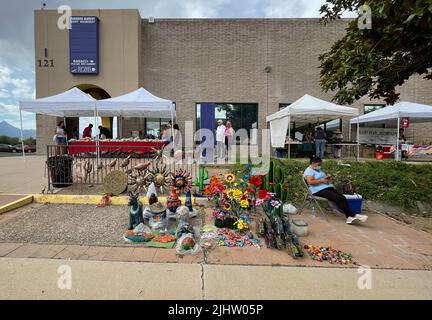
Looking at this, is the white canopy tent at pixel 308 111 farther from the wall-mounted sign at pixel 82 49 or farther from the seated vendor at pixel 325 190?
the wall-mounted sign at pixel 82 49

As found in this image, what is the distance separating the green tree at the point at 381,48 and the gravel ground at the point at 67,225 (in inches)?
177

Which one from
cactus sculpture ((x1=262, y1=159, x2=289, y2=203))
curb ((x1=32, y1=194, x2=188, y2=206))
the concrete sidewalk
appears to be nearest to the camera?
the concrete sidewalk

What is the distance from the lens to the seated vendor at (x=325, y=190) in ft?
15.3

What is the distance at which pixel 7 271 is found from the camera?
2.83 meters

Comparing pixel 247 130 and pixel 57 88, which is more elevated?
pixel 57 88

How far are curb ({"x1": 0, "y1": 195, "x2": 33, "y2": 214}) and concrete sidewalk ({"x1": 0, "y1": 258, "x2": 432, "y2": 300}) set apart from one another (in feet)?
7.70

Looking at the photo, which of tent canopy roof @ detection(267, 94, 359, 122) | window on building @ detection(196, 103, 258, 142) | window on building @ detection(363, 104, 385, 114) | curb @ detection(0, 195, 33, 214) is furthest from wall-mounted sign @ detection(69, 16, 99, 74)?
window on building @ detection(363, 104, 385, 114)

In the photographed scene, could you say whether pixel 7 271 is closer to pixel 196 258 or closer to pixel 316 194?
pixel 196 258

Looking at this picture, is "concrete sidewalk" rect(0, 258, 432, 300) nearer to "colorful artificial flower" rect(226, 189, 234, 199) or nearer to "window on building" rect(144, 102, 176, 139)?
"colorful artificial flower" rect(226, 189, 234, 199)

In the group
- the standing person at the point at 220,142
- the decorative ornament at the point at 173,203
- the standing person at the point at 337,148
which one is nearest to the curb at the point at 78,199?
the decorative ornament at the point at 173,203

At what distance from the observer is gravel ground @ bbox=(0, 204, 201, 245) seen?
374 cm
